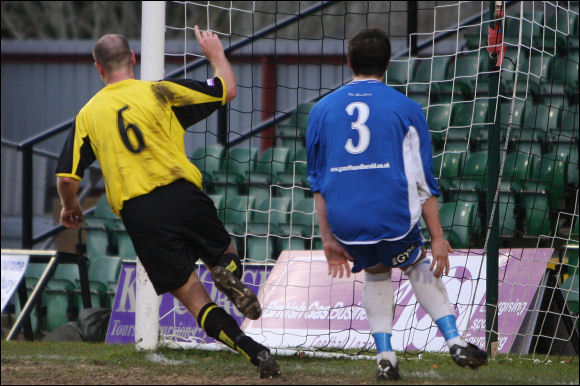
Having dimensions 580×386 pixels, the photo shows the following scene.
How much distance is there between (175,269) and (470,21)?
7.23 m

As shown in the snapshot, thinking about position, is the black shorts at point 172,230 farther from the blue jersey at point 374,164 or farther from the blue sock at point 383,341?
the blue sock at point 383,341

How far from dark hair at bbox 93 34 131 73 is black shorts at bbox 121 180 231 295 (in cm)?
73

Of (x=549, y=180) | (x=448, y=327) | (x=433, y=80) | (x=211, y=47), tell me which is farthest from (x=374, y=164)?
(x=433, y=80)

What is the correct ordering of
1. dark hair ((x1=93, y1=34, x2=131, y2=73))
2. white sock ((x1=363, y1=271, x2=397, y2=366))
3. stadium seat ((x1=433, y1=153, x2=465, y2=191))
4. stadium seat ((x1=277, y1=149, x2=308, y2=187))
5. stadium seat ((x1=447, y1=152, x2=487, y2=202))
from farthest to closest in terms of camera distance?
stadium seat ((x1=277, y1=149, x2=308, y2=187)) < stadium seat ((x1=433, y1=153, x2=465, y2=191)) < stadium seat ((x1=447, y1=152, x2=487, y2=202)) < dark hair ((x1=93, y1=34, x2=131, y2=73)) < white sock ((x1=363, y1=271, x2=397, y2=366))

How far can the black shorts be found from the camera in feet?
15.5

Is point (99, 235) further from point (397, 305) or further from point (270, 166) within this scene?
point (397, 305)

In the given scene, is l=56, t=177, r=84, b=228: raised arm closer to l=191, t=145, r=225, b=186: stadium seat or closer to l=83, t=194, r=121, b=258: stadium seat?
l=83, t=194, r=121, b=258: stadium seat

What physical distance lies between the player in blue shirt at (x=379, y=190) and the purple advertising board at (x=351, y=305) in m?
1.55

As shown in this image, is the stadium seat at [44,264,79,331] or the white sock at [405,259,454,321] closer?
the white sock at [405,259,454,321]

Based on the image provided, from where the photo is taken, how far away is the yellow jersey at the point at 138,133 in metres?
4.76

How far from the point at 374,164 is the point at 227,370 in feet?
5.11

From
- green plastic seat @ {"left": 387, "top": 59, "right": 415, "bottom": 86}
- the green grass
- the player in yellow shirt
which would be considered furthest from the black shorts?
green plastic seat @ {"left": 387, "top": 59, "right": 415, "bottom": 86}

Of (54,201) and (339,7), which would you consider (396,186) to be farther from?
(339,7)

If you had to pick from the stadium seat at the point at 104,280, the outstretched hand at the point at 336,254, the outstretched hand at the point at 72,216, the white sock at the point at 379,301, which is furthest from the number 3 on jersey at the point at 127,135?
the stadium seat at the point at 104,280
